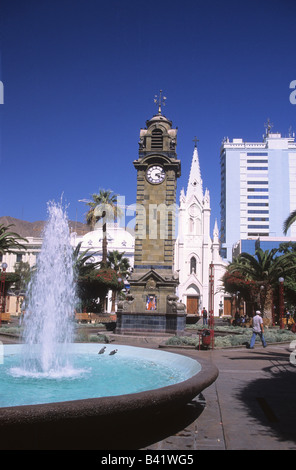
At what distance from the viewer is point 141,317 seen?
23609 mm

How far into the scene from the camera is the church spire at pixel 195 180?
72812mm

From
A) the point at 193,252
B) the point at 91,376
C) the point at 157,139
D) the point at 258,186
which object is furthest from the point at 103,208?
the point at 258,186

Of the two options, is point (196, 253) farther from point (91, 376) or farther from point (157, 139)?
point (91, 376)

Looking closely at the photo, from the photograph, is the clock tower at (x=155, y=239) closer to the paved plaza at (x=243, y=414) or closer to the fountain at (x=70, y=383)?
the fountain at (x=70, y=383)

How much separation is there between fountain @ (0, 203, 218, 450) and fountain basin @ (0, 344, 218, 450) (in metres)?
0.01

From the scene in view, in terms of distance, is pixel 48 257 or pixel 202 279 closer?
pixel 48 257

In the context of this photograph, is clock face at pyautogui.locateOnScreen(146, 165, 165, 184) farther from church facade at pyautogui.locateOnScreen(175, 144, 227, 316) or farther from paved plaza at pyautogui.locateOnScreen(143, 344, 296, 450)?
church facade at pyautogui.locateOnScreen(175, 144, 227, 316)

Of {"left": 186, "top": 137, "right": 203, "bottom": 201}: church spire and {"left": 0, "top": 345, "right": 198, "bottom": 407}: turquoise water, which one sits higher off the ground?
{"left": 186, "top": 137, "right": 203, "bottom": 201}: church spire

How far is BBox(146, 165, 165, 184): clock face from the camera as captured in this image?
1019 inches

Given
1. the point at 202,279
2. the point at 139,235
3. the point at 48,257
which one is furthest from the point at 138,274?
the point at 202,279

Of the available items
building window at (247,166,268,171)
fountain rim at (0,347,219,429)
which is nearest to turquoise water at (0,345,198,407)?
fountain rim at (0,347,219,429)

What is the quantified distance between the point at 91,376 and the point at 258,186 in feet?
362
